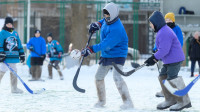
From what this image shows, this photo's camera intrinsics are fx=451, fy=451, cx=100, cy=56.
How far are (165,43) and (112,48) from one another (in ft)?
2.55

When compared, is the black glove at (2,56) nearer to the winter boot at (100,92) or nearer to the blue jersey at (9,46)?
the blue jersey at (9,46)

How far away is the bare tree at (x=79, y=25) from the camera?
53.4 ft

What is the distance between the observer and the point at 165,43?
5711 mm

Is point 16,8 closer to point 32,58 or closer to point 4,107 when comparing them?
point 32,58

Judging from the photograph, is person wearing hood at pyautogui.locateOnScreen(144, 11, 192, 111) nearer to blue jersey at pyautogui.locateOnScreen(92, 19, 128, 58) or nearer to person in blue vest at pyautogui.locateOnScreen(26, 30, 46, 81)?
blue jersey at pyautogui.locateOnScreen(92, 19, 128, 58)

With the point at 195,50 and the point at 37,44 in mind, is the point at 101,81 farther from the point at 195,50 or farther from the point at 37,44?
the point at 195,50

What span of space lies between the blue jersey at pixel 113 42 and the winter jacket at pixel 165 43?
46 centimetres

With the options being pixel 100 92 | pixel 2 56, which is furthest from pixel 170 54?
pixel 2 56

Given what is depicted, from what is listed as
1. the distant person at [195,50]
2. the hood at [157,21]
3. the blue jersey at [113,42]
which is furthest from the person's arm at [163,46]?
the distant person at [195,50]

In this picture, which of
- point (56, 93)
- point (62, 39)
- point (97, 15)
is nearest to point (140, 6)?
point (97, 15)

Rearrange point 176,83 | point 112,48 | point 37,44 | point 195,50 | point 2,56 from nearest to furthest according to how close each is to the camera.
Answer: point 176,83
point 112,48
point 2,56
point 37,44
point 195,50

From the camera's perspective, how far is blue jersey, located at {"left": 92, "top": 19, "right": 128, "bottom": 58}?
5965 millimetres

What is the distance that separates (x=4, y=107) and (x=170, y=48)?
2.44m

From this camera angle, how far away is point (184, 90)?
566cm
